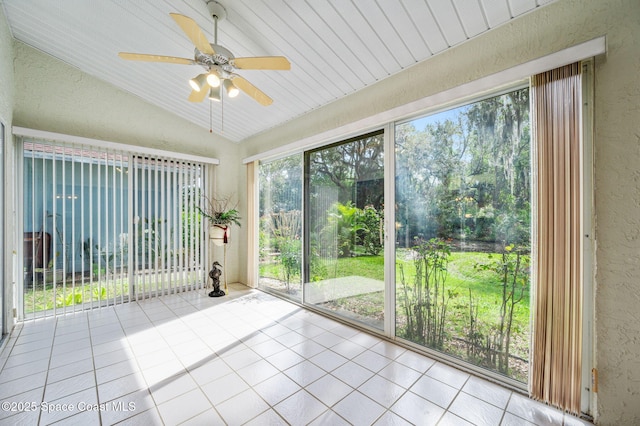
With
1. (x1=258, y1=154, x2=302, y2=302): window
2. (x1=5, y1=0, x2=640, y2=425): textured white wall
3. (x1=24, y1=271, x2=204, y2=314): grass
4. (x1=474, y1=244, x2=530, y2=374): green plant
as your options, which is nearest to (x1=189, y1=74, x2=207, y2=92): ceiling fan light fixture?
(x1=5, y1=0, x2=640, y2=425): textured white wall

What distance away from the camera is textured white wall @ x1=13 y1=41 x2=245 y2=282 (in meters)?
3.11

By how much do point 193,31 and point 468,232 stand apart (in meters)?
2.53

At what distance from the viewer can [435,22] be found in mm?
1953

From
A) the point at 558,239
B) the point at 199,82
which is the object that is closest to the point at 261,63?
the point at 199,82

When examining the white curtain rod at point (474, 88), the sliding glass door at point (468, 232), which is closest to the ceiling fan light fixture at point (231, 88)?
the white curtain rod at point (474, 88)

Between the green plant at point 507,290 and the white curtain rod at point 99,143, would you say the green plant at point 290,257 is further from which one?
the green plant at point 507,290

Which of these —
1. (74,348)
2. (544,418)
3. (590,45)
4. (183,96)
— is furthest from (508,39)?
(74,348)

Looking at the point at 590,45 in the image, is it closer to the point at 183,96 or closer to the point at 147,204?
the point at 183,96

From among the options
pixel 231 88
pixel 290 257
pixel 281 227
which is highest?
pixel 231 88

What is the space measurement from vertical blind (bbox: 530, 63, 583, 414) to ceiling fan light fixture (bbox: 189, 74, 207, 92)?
2490 mm

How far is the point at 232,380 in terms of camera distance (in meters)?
2.05

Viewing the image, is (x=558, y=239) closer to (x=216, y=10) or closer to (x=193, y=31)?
(x=193, y=31)

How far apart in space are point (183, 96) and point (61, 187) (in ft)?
6.33

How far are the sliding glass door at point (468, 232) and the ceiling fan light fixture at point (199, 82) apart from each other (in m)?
1.88
